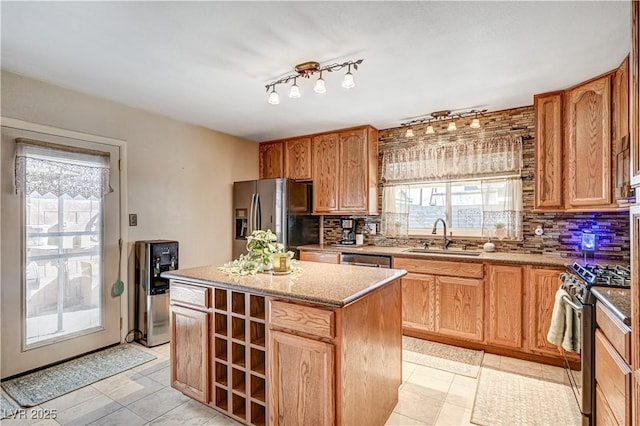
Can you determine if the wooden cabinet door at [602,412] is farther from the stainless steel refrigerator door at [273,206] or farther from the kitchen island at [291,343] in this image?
the stainless steel refrigerator door at [273,206]

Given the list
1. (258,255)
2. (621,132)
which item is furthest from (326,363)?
(621,132)

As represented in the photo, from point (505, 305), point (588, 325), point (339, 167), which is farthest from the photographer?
point (339, 167)

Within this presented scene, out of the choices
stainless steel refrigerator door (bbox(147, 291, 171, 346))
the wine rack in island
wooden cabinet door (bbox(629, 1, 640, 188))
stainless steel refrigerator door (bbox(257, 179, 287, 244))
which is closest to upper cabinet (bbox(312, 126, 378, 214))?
stainless steel refrigerator door (bbox(257, 179, 287, 244))

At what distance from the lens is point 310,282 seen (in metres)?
1.96

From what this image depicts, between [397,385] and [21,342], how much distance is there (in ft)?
9.85

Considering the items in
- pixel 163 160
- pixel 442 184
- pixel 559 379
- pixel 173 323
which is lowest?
pixel 559 379

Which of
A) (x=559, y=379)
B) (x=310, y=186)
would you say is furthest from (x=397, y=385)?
(x=310, y=186)

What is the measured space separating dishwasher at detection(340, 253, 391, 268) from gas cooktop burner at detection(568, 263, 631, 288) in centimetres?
164

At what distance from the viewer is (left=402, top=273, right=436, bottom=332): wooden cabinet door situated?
3266mm

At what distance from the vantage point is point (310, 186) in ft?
15.0

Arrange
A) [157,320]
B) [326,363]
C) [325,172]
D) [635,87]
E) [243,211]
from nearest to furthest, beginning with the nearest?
[635,87] < [326,363] < [157,320] < [325,172] < [243,211]

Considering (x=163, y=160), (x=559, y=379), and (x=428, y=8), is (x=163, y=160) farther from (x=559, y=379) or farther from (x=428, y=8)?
(x=559, y=379)

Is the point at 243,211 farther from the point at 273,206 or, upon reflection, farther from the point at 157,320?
the point at 157,320

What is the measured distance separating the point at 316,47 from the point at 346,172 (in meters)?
2.12
